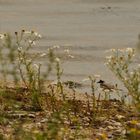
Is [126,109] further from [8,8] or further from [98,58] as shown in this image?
[8,8]

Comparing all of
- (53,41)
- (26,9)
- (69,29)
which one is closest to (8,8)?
(26,9)

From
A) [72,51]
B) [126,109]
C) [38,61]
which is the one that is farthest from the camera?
[72,51]

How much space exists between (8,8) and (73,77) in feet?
15.3

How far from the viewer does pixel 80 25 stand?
10.5 m

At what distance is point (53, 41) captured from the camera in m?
9.34

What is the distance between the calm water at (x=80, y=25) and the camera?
8.34m

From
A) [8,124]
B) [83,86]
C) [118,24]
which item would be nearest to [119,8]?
[118,24]

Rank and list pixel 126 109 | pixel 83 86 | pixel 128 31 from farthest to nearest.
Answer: pixel 128 31, pixel 83 86, pixel 126 109

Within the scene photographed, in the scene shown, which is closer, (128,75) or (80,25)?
(128,75)

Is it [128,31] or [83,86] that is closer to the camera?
[83,86]

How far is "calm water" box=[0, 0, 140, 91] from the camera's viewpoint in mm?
8344

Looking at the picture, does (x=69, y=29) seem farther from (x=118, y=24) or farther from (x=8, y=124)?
(x=8, y=124)

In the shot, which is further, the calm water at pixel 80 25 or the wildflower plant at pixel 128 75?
the calm water at pixel 80 25

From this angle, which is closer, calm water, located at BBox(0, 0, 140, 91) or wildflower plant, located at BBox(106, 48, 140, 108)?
wildflower plant, located at BBox(106, 48, 140, 108)
